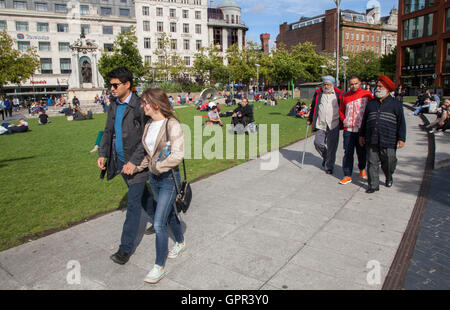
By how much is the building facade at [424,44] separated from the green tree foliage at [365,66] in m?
19.3

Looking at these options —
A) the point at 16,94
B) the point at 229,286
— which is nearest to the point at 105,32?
the point at 16,94

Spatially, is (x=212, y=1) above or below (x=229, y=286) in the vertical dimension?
above

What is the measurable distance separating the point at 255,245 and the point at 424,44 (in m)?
54.4

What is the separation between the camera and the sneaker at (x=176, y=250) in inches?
153

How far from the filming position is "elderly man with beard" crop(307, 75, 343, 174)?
7.15 metres

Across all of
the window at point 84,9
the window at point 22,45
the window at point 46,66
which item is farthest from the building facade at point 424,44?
the window at point 22,45

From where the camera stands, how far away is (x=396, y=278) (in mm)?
3305

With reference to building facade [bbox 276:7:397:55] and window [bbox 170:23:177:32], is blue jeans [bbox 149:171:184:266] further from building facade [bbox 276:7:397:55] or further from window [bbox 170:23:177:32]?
building facade [bbox 276:7:397:55]

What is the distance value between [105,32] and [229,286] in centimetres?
7292

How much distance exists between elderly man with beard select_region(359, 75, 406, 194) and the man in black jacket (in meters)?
4.04

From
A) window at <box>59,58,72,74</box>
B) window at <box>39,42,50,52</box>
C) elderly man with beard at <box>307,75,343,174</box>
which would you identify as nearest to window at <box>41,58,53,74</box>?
window at <box>39,42,50,52</box>

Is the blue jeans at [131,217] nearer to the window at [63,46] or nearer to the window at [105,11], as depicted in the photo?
the window at [63,46]

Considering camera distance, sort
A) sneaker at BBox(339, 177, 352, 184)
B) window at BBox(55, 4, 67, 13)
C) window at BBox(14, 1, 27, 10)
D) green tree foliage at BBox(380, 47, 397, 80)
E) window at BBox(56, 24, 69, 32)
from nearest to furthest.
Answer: sneaker at BBox(339, 177, 352, 184) < window at BBox(14, 1, 27, 10) < green tree foliage at BBox(380, 47, 397, 80) < window at BBox(56, 24, 69, 32) < window at BBox(55, 4, 67, 13)

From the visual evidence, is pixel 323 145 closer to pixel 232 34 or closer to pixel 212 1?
pixel 232 34
